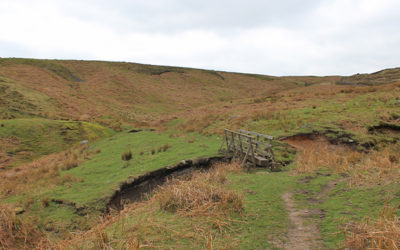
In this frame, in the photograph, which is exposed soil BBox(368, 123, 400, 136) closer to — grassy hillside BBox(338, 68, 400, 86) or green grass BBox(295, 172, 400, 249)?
green grass BBox(295, 172, 400, 249)

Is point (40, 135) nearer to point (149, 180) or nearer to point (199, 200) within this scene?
point (149, 180)

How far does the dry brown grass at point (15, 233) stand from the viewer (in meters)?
6.80

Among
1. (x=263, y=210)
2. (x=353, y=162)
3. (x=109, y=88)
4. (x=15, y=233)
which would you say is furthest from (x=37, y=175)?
(x=109, y=88)

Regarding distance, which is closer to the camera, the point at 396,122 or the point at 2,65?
the point at 396,122

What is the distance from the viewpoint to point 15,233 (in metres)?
7.19

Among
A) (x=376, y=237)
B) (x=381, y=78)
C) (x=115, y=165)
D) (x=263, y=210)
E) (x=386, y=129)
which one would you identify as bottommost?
(x=115, y=165)

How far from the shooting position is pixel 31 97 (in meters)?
33.6

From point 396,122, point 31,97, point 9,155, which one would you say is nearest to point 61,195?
point 9,155

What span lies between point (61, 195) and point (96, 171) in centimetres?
332

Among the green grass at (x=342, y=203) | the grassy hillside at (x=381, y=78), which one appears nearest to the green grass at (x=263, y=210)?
the green grass at (x=342, y=203)

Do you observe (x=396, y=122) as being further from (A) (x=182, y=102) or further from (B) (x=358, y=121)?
(A) (x=182, y=102)

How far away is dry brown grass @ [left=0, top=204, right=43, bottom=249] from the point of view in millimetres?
6805

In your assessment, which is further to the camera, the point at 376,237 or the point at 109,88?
the point at 109,88

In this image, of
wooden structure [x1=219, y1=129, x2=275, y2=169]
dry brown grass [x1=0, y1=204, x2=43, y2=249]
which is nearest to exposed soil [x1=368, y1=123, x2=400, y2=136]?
wooden structure [x1=219, y1=129, x2=275, y2=169]
